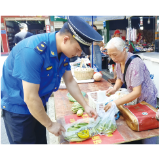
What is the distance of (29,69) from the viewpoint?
3.35ft

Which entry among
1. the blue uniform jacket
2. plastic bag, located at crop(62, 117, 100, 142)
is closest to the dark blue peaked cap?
the blue uniform jacket

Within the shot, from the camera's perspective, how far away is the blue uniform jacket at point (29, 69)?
40.8 inches

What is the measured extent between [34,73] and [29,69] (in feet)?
0.14

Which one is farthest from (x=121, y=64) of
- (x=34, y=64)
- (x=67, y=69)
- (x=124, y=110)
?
(x=34, y=64)

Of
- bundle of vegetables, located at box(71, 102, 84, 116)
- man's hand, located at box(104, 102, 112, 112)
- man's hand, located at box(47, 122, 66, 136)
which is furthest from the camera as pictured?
bundle of vegetables, located at box(71, 102, 84, 116)

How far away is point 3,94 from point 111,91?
60.0 inches

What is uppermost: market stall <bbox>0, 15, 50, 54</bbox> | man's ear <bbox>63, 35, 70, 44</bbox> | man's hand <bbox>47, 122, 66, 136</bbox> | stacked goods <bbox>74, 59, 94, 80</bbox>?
market stall <bbox>0, 15, 50, 54</bbox>

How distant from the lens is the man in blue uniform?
105 centimetres

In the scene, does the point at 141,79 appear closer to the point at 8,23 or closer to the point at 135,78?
the point at 135,78

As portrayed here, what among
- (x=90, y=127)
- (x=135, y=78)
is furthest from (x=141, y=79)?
(x=90, y=127)

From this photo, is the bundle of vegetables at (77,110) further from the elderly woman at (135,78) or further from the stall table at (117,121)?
the elderly woman at (135,78)

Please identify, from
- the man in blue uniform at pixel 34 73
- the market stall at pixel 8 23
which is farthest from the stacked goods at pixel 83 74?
the market stall at pixel 8 23

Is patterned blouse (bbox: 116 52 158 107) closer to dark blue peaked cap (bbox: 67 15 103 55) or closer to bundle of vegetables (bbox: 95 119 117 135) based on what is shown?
bundle of vegetables (bbox: 95 119 117 135)

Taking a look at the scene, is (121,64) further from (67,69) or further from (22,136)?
(22,136)
